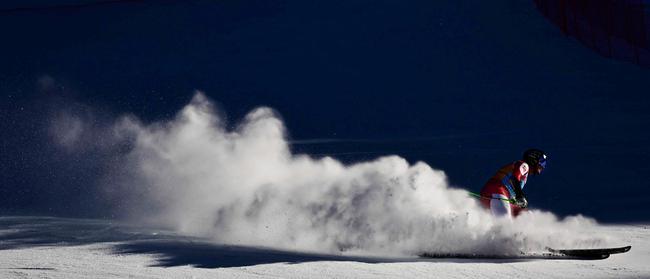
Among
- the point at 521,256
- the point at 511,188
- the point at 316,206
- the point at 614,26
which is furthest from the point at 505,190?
the point at 614,26

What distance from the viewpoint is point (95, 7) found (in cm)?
3353

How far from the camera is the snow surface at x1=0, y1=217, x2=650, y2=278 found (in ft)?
25.5

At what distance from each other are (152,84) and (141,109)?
3107 millimetres

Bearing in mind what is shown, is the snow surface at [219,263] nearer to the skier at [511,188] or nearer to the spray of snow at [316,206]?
the spray of snow at [316,206]

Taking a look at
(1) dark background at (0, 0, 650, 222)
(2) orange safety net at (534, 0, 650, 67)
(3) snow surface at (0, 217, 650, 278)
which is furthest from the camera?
(2) orange safety net at (534, 0, 650, 67)

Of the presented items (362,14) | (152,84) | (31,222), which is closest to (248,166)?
(31,222)

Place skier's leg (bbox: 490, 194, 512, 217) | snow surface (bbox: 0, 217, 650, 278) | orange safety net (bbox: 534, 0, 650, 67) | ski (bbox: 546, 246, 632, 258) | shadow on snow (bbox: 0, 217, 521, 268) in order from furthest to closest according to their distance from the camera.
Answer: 1. orange safety net (bbox: 534, 0, 650, 67)
2. skier's leg (bbox: 490, 194, 512, 217)
3. ski (bbox: 546, 246, 632, 258)
4. shadow on snow (bbox: 0, 217, 521, 268)
5. snow surface (bbox: 0, 217, 650, 278)

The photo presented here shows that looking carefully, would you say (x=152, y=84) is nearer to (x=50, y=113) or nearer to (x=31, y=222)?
(x=50, y=113)

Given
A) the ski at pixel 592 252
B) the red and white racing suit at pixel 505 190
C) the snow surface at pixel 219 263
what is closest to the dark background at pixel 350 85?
the snow surface at pixel 219 263

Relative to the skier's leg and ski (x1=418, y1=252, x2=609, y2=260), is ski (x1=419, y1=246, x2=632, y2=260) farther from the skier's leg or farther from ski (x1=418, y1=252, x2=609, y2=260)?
the skier's leg

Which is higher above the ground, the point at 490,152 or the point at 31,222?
the point at 490,152

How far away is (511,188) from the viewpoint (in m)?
9.09

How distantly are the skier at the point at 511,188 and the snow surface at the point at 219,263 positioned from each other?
67 centimetres

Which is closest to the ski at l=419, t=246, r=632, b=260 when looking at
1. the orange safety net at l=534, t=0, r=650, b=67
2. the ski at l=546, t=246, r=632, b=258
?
the ski at l=546, t=246, r=632, b=258
